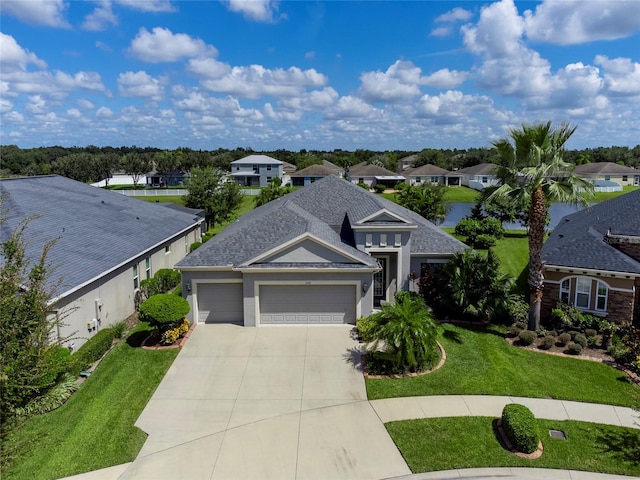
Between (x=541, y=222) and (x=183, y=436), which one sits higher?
(x=541, y=222)

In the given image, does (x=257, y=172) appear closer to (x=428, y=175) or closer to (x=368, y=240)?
(x=428, y=175)

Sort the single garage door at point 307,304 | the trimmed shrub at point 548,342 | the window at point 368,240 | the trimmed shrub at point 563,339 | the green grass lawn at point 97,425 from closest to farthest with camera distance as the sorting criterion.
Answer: the green grass lawn at point 97,425
the trimmed shrub at point 548,342
the trimmed shrub at point 563,339
the single garage door at point 307,304
the window at point 368,240

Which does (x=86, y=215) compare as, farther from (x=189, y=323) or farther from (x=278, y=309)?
(x=278, y=309)

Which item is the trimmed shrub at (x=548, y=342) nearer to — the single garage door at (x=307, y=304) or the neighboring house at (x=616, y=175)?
the single garage door at (x=307, y=304)

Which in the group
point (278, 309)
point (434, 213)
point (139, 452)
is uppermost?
point (434, 213)

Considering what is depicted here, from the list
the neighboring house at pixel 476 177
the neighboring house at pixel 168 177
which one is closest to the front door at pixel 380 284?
the neighboring house at pixel 476 177

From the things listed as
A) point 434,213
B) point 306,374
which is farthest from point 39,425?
point 434,213

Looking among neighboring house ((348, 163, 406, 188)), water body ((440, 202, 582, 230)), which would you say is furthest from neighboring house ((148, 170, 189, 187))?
water body ((440, 202, 582, 230))

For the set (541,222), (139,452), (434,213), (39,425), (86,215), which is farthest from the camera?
(434,213)
